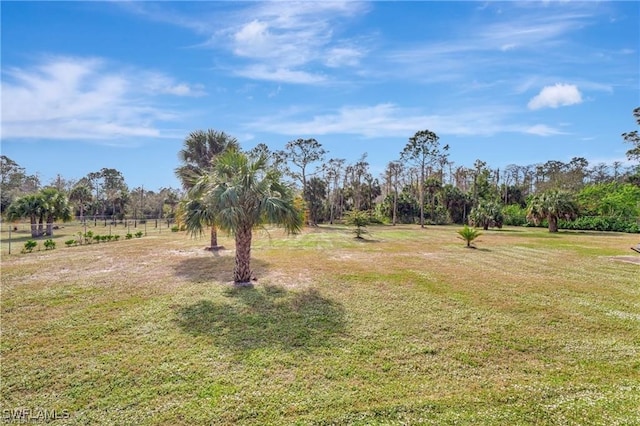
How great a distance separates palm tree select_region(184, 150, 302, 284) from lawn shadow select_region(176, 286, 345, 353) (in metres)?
1.62

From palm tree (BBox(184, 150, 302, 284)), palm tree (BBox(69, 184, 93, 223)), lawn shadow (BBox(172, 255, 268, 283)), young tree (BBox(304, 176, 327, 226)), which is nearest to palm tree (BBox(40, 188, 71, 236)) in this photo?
→ palm tree (BBox(69, 184, 93, 223))

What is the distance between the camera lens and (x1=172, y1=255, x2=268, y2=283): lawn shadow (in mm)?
10297

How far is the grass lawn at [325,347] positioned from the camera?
12.4ft

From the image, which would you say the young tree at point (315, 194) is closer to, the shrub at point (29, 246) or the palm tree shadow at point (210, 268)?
the palm tree shadow at point (210, 268)

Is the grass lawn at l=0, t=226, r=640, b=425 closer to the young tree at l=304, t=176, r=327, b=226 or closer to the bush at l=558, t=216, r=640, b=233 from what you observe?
the bush at l=558, t=216, r=640, b=233

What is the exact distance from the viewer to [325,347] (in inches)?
211

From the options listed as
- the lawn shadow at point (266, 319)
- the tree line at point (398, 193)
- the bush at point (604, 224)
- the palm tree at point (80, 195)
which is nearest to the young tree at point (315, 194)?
the tree line at point (398, 193)

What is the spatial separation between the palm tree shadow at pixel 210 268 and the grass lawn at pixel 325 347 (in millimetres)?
214

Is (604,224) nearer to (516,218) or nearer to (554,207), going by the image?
(516,218)

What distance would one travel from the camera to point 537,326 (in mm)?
6160

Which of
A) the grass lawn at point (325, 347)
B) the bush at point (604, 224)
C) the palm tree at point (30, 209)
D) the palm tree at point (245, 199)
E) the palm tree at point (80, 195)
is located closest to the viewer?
the grass lawn at point (325, 347)

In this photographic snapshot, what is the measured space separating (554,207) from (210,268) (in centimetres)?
2620

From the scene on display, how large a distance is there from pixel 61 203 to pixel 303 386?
29.4 meters

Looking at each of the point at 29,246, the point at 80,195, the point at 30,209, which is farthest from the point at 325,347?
the point at 80,195
